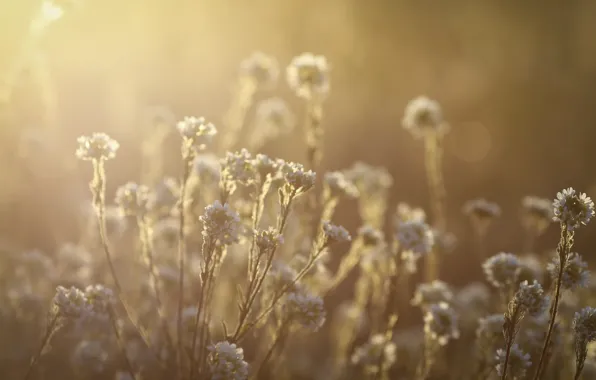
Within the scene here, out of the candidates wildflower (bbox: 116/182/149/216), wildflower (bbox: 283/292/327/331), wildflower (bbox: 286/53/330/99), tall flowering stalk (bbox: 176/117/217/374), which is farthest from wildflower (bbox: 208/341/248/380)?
wildflower (bbox: 286/53/330/99)

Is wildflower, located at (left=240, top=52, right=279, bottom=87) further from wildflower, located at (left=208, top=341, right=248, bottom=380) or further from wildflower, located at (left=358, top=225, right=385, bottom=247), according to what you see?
wildflower, located at (left=208, top=341, right=248, bottom=380)

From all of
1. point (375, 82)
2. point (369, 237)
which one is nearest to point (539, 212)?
point (369, 237)

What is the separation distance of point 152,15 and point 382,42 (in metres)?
5.14

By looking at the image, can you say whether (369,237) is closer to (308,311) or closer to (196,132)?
(308,311)

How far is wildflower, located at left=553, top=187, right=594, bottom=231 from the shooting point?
2.41 m

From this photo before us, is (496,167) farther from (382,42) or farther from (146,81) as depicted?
(146,81)

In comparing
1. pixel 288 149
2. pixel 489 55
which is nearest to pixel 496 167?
pixel 489 55

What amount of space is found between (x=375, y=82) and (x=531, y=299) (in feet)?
32.7

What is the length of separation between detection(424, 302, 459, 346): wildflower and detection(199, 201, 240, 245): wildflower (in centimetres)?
136

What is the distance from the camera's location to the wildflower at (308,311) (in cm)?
277

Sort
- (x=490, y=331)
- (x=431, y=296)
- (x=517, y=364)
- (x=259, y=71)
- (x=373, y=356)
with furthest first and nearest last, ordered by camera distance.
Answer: (x=259, y=71)
(x=373, y=356)
(x=431, y=296)
(x=490, y=331)
(x=517, y=364)

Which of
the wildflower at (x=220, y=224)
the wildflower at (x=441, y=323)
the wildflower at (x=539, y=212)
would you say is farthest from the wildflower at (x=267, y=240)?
the wildflower at (x=539, y=212)

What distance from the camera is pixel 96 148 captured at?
8.91 ft

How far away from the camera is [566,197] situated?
2.47 metres
